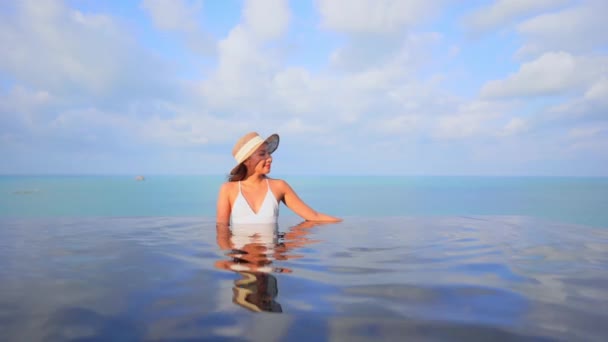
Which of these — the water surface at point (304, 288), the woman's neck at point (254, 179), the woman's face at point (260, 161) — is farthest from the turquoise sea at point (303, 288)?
the woman's face at point (260, 161)

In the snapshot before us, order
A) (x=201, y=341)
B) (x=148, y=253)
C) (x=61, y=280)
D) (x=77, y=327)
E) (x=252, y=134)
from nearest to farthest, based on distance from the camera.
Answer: (x=201, y=341) < (x=77, y=327) < (x=61, y=280) < (x=148, y=253) < (x=252, y=134)

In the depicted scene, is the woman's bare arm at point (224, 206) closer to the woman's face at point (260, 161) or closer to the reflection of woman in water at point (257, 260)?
the reflection of woman in water at point (257, 260)

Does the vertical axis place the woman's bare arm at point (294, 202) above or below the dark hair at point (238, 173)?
below

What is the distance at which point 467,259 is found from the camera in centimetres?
441

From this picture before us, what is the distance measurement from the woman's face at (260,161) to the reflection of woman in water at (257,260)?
92 centimetres

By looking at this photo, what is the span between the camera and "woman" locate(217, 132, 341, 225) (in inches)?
234

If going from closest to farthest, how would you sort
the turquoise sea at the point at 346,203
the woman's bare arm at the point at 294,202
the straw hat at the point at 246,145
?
the straw hat at the point at 246,145, the woman's bare arm at the point at 294,202, the turquoise sea at the point at 346,203

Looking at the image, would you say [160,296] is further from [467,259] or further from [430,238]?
[430,238]

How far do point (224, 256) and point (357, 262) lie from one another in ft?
5.08

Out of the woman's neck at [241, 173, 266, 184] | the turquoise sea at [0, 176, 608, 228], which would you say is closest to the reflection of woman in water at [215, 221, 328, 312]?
the woman's neck at [241, 173, 266, 184]

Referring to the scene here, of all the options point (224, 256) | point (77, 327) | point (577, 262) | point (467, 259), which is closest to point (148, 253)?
point (224, 256)

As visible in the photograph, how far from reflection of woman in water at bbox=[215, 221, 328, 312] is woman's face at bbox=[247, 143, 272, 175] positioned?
36.2 inches

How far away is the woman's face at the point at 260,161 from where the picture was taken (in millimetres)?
5977

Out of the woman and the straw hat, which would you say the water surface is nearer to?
the woman
